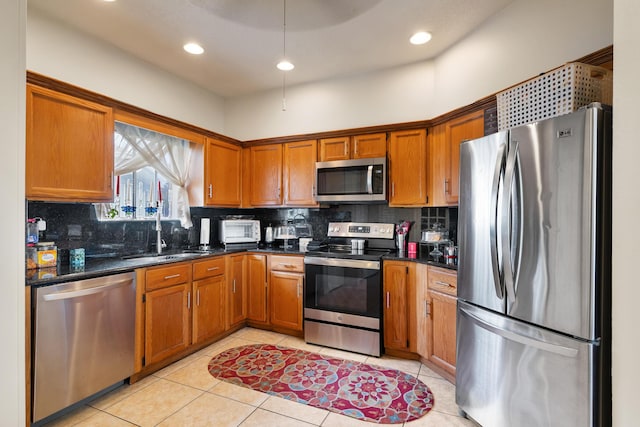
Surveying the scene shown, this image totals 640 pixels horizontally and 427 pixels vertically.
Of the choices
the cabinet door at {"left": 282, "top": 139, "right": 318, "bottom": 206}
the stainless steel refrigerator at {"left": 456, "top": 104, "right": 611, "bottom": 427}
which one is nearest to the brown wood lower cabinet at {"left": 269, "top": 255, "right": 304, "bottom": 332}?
the cabinet door at {"left": 282, "top": 139, "right": 318, "bottom": 206}

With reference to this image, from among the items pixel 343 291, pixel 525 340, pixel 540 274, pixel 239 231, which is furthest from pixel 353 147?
pixel 525 340

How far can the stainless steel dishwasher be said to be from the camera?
1.88 m

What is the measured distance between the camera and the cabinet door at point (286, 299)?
3.33m

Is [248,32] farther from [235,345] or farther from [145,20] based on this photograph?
[235,345]

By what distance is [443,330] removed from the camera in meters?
2.55

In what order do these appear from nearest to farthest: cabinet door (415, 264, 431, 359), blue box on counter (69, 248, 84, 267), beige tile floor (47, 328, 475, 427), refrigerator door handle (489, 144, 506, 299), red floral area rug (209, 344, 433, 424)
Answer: refrigerator door handle (489, 144, 506, 299)
beige tile floor (47, 328, 475, 427)
red floral area rug (209, 344, 433, 424)
blue box on counter (69, 248, 84, 267)
cabinet door (415, 264, 431, 359)

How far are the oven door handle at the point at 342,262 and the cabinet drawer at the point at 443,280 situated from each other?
506 mm

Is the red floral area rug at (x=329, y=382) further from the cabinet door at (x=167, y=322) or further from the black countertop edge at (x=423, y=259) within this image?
the black countertop edge at (x=423, y=259)

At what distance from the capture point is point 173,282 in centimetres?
275

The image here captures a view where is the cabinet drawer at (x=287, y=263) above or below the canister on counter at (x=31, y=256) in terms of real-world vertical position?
below

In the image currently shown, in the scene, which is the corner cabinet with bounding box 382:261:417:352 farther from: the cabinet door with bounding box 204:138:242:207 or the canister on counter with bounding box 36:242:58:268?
the canister on counter with bounding box 36:242:58:268

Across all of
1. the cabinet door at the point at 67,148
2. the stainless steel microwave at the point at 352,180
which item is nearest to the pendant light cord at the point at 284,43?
the stainless steel microwave at the point at 352,180
